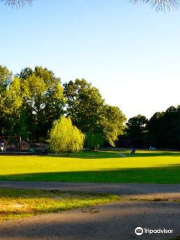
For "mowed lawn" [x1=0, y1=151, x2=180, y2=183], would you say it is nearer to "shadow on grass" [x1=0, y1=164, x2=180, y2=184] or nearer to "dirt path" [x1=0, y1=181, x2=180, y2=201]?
"shadow on grass" [x1=0, y1=164, x2=180, y2=184]

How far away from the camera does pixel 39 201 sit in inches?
419

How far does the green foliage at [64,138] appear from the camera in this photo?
53.1 metres

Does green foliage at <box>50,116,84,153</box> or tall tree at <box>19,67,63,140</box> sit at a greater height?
tall tree at <box>19,67,63,140</box>

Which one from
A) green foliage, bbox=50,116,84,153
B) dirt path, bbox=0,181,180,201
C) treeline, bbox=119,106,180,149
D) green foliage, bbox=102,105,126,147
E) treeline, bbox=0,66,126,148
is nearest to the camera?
dirt path, bbox=0,181,180,201

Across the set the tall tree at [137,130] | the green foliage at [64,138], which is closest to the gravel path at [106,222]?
the green foliage at [64,138]

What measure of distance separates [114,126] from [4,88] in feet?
92.9

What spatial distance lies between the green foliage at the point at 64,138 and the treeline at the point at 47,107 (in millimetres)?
17775

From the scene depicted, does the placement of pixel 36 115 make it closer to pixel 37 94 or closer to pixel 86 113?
pixel 37 94

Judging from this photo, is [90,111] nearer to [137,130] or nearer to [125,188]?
[137,130]

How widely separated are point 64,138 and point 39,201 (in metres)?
42.6

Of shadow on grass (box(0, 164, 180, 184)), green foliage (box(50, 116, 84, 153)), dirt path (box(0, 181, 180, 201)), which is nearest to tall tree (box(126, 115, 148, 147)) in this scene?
green foliage (box(50, 116, 84, 153))

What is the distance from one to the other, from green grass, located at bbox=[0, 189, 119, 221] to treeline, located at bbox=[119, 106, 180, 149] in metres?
96.4

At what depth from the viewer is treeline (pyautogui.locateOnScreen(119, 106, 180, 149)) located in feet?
356

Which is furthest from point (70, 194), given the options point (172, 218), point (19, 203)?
point (172, 218)
